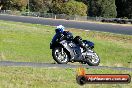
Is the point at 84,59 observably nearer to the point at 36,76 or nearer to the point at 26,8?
the point at 36,76

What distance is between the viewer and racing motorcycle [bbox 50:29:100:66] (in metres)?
16.8

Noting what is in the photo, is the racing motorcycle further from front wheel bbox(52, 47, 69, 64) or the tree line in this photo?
the tree line

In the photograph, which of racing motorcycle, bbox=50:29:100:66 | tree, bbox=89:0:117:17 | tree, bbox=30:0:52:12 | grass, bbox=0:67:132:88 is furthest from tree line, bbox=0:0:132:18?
grass, bbox=0:67:132:88

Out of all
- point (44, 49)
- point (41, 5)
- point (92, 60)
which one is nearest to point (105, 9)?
point (41, 5)

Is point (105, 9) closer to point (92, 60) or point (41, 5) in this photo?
point (41, 5)

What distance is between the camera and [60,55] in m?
17.1

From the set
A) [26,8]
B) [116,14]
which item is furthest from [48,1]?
Result: [116,14]

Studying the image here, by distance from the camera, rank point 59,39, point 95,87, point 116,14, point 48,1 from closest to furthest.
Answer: point 95,87 < point 59,39 < point 116,14 < point 48,1

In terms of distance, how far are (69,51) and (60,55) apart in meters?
0.41

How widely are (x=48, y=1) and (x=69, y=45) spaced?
360 feet

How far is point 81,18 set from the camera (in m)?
92.1

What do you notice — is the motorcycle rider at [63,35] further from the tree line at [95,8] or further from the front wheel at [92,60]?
the tree line at [95,8]

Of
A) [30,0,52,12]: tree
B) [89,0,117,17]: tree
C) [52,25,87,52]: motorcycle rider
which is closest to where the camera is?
[52,25,87,52]: motorcycle rider

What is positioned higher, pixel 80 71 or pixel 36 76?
pixel 80 71
